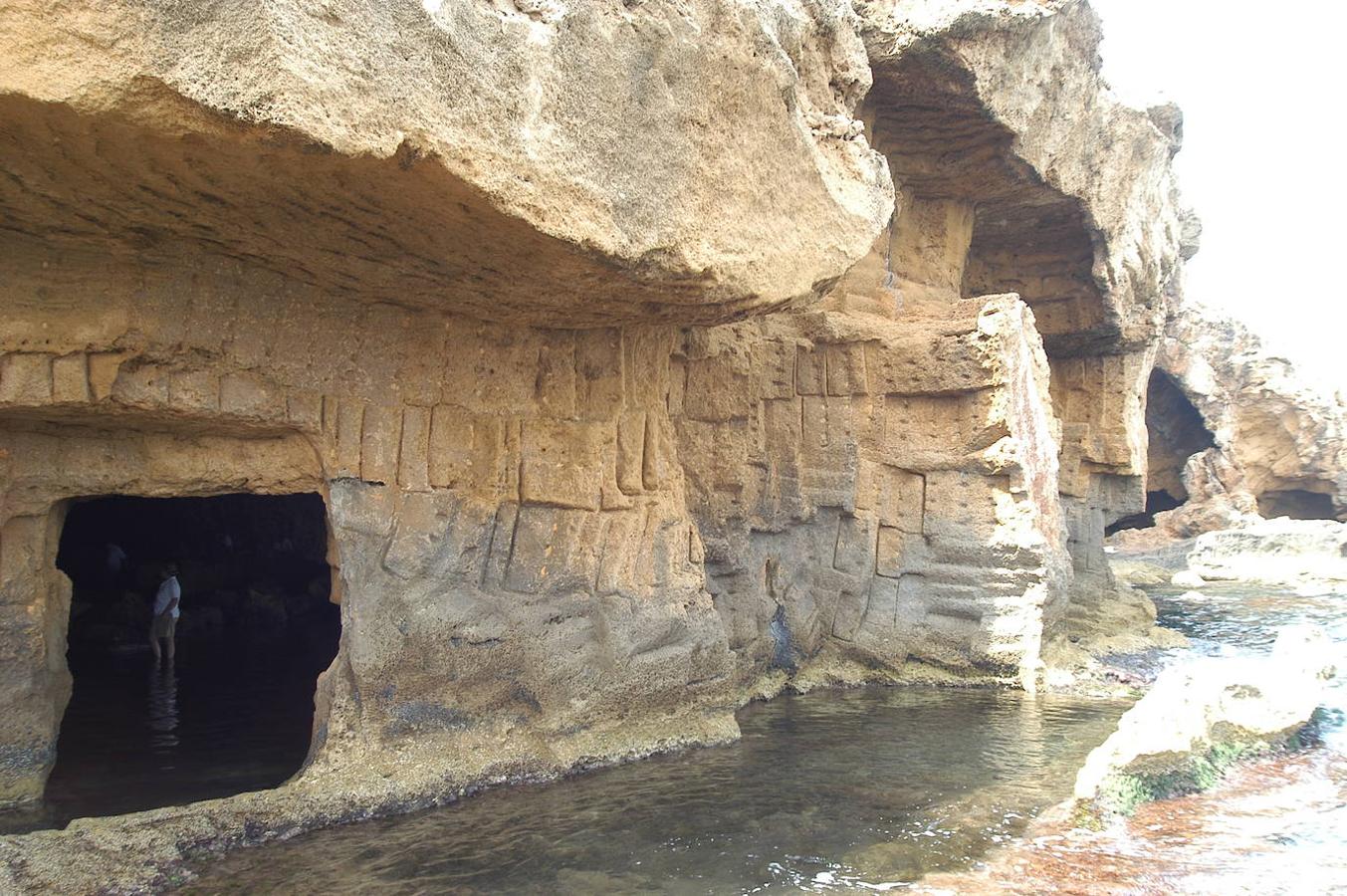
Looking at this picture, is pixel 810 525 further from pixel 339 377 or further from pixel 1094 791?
pixel 339 377

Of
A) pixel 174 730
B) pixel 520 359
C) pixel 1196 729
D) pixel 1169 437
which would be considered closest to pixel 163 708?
pixel 174 730

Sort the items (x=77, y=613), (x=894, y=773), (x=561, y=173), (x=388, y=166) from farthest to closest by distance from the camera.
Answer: (x=77, y=613) → (x=894, y=773) → (x=561, y=173) → (x=388, y=166)

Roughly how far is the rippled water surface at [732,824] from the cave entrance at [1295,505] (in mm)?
15056

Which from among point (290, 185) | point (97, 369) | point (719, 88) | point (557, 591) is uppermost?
point (719, 88)

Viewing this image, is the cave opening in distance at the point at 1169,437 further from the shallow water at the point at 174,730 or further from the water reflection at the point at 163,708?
the water reflection at the point at 163,708

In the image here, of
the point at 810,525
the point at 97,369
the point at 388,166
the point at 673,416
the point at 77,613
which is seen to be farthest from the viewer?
the point at 77,613

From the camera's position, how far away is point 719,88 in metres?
4.05

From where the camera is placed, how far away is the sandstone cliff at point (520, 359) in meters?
3.10

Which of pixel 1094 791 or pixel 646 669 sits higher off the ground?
pixel 646 669

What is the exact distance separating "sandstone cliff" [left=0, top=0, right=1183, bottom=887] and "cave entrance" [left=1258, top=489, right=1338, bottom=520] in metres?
13.5

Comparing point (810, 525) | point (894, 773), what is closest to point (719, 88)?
point (894, 773)

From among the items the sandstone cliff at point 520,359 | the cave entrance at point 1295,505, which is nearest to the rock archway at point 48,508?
the sandstone cliff at point 520,359

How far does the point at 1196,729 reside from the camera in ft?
15.9

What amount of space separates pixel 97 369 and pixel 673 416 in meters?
3.32
